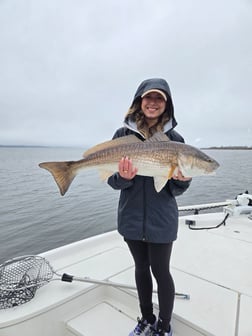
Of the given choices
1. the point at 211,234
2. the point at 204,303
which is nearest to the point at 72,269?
the point at 204,303

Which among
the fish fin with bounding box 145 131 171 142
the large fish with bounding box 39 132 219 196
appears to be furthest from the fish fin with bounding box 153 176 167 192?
the fish fin with bounding box 145 131 171 142

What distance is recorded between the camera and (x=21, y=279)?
8.88 feet

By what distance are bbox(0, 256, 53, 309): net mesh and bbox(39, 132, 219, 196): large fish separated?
115cm

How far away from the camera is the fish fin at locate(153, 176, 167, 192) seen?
2.07 metres

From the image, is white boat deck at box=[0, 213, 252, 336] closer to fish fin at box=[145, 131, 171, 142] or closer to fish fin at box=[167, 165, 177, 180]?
fish fin at box=[167, 165, 177, 180]

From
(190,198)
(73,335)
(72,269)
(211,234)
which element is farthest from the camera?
(190,198)

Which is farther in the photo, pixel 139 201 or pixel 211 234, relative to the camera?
pixel 211 234

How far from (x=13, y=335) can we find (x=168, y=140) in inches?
85.9

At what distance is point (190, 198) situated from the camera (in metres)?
16.3

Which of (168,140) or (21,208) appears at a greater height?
(168,140)

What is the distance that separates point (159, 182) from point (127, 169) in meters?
0.28

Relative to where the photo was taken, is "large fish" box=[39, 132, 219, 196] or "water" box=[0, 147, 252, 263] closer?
"large fish" box=[39, 132, 219, 196]

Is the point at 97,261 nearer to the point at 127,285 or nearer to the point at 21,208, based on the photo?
the point at 127,285

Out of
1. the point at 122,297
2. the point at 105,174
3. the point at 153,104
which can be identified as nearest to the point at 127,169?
the point at 105,174
